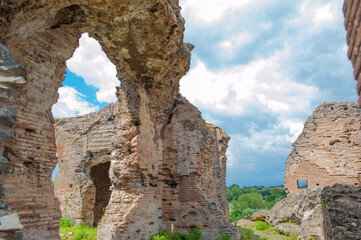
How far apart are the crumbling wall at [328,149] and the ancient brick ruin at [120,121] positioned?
21.5 feet

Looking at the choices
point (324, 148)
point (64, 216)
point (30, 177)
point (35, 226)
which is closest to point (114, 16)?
point (30, 177)

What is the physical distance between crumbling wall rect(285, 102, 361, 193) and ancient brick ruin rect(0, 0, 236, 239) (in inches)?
258

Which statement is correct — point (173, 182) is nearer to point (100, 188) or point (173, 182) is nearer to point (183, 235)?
point (183, 235)

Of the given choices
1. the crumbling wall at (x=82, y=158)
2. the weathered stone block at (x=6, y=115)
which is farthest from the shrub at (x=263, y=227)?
the weathered stone block at (x=6, y=115)

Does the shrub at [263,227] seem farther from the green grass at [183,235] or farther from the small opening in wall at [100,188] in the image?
the small opening in wall at [100,188]

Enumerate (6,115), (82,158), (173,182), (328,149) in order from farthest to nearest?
(328,149)
(82,158)
(173,182)
(6,115)

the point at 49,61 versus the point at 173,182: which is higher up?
the point at 49,61

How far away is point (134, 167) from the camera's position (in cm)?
715

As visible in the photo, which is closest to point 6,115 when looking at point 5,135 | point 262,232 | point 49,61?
point 5,135

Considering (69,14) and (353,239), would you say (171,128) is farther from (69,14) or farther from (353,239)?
(353,239)

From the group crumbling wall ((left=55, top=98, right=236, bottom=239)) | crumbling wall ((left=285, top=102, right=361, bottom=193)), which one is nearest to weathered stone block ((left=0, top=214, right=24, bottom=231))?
crumbling wall ((left=55, top=98, right=236, bottom=239))

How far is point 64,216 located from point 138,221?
6.30 meters

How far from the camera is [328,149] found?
14.1 metres

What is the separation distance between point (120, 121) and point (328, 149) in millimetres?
11681
